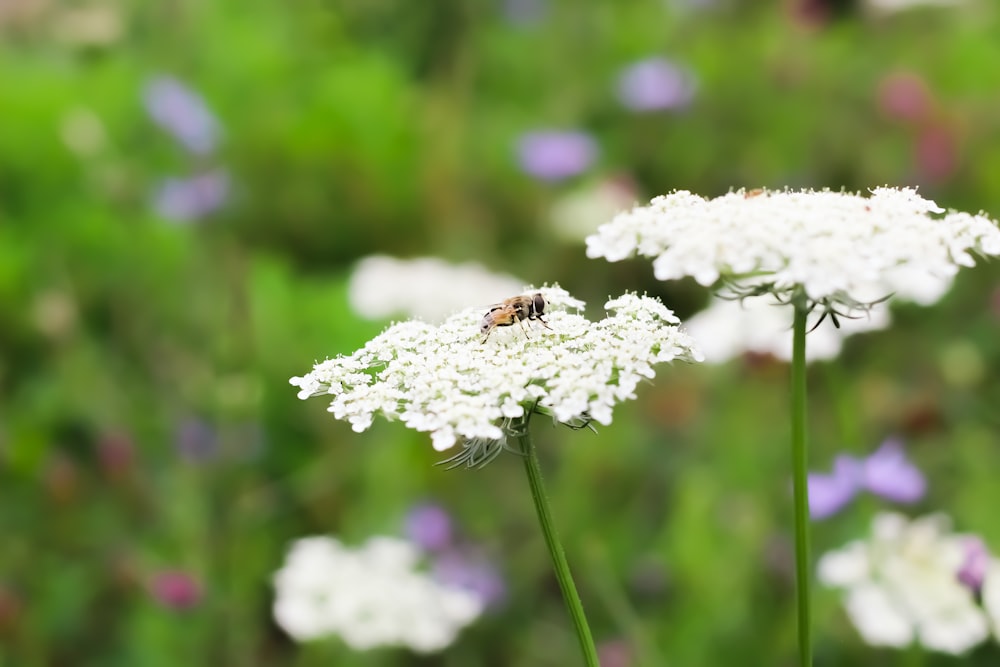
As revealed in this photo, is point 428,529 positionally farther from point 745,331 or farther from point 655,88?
point 655,88

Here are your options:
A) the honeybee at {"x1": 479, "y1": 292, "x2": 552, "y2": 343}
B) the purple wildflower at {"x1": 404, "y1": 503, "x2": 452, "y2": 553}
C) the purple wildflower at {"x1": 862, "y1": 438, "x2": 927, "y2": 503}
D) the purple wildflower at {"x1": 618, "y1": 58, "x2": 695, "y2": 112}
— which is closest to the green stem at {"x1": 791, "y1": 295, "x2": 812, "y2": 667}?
the honeybee at {"x1": 479, "y1": 292, "x2": 552, "y2": 343}

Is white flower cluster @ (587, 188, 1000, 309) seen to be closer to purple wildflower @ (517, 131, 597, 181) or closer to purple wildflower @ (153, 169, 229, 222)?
purple wildflower @ (153, 169, 229, 222)

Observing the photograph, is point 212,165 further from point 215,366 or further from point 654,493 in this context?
point 654,493

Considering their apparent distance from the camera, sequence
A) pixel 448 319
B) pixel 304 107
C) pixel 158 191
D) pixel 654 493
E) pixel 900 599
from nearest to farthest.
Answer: pixel 448 319
pixel 900 599
pixel 654 493
pixel 158 191
pixel 304 107

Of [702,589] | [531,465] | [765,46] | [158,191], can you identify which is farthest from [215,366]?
[765,46]

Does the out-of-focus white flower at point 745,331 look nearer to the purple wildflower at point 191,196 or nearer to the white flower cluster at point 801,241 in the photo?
the white flower cluster at point 801,241
